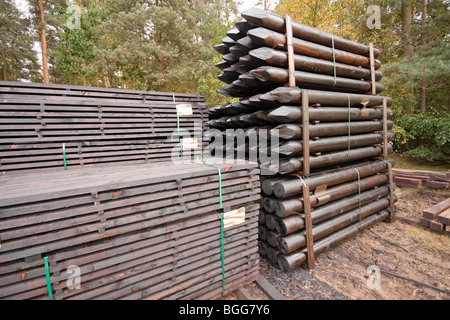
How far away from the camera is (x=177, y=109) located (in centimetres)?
519

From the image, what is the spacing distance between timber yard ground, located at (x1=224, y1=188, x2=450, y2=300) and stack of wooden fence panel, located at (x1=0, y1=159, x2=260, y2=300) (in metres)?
0.84

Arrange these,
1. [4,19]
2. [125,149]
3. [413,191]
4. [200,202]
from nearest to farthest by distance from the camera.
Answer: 1. [200,202]
2. [125,149]
3. [413,191]
4. [4,19]

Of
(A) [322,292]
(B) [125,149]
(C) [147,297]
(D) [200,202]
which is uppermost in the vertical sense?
(B) [125,149]

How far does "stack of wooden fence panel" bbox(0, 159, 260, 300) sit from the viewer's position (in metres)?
2.06

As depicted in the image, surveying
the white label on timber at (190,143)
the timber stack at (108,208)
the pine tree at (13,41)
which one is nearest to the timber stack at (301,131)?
the white label on timber at (190,143)

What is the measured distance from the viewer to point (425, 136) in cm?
1184

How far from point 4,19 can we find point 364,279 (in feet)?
93.7

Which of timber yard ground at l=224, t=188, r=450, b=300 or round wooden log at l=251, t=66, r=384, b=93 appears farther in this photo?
round wooden log at l=251, t=66, r=384, b=93

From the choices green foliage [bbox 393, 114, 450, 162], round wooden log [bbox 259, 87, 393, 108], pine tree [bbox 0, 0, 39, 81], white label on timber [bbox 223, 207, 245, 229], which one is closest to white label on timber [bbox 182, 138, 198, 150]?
round wooden log [bbox 259, 87, 393, 108]

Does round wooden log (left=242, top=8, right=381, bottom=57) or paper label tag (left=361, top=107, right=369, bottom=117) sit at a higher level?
round wooden log (left=242, top=8, right=381, bottom=57)

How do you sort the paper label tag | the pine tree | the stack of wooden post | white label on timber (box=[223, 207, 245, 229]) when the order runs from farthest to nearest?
the pine tree, the paper label tag, the stack of wooden post, white label on timber (box=[223, 207, 245, 229])

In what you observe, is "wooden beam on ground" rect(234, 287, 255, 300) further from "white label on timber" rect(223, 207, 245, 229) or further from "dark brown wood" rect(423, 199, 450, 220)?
"dark brown wood" rect(423, 199, 450, 220)

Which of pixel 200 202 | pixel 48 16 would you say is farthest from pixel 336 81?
pixel 48 16

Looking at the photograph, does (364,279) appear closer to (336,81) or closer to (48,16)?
(336,81)
